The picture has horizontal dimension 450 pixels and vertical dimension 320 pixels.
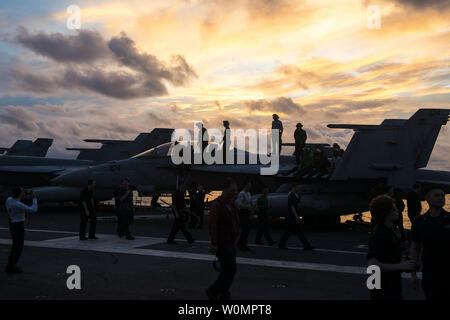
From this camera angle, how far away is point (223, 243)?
5.94 m

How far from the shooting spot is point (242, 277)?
25.5 ft

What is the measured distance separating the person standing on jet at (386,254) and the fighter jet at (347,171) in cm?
1036

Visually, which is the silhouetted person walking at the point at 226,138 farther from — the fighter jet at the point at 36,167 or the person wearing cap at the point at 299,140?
the fighter jet at the point at 36,167

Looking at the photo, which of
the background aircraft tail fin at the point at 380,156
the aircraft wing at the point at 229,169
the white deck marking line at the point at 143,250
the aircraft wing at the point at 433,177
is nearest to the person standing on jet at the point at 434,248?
the white deck marking line at the point at 143,250

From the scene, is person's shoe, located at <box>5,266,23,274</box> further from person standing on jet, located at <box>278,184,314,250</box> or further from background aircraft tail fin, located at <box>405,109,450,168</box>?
background aircraft tail fin, located at <box>405,109,450,168</box>

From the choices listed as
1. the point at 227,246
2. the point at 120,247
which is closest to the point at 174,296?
the point at 227,246

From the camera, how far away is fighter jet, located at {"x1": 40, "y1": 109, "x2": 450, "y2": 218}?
1491cm

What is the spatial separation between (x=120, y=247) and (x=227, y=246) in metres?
5.64

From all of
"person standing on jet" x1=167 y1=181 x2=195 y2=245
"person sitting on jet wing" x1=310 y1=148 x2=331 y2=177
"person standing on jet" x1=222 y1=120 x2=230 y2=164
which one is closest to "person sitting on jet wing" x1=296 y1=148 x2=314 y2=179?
"person sitting on jet wing" x1=310 y1=148 x2=331 y2=177

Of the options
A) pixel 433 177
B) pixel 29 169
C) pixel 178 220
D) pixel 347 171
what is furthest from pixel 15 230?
pixel 29 169

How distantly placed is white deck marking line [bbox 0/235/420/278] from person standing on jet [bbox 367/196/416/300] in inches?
174

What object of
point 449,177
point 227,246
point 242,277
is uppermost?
point 449,177

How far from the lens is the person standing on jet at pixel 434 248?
14.1ft

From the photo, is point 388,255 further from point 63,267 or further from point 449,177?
point 449,177
